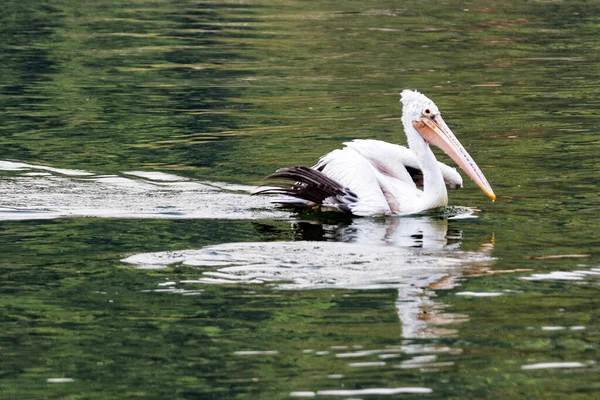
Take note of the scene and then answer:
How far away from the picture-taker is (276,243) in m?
9.28

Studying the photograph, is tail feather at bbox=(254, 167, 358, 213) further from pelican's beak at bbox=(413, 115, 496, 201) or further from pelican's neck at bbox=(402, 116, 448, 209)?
pelican's beak at bbox=(413, 115, 496, 201)

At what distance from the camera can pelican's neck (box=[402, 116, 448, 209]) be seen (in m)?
10.4

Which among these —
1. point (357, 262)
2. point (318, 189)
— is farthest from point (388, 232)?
point (357, 262)

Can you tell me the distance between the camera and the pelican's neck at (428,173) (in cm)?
1035

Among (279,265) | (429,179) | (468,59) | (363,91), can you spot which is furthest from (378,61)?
(279,265)

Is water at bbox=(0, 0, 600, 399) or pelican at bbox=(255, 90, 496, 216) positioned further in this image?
pelican at bbox=(255, 90, 496, 216)

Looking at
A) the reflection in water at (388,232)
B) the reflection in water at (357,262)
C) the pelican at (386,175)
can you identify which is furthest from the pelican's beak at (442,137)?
the reflection in water at (357,262)

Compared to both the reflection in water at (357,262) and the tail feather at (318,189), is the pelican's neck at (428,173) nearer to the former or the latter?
the reflection in water at (357,262)

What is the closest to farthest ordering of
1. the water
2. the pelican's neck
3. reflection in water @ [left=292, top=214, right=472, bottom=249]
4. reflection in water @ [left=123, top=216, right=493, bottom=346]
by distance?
the water, reflection in water @ [left=123, top=216, right=493, bottom=346], reflection in water @ [left=292, top=214, right=472, bottom=249], the pelican's neck

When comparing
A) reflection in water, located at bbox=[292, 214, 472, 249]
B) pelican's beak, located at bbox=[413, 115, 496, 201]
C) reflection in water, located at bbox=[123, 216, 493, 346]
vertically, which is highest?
pelican's beak, located at bbox=[413, 115, 496, 201]

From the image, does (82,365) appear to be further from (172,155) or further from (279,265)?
(172,155)

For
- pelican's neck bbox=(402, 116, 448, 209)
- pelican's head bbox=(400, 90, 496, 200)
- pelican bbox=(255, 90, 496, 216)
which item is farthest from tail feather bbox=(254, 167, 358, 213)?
pelican's head bbox=(400, 90, 496, 200)

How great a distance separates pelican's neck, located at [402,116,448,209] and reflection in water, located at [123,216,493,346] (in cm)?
41

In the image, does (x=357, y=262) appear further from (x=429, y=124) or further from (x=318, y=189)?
(x=429, y=124)
